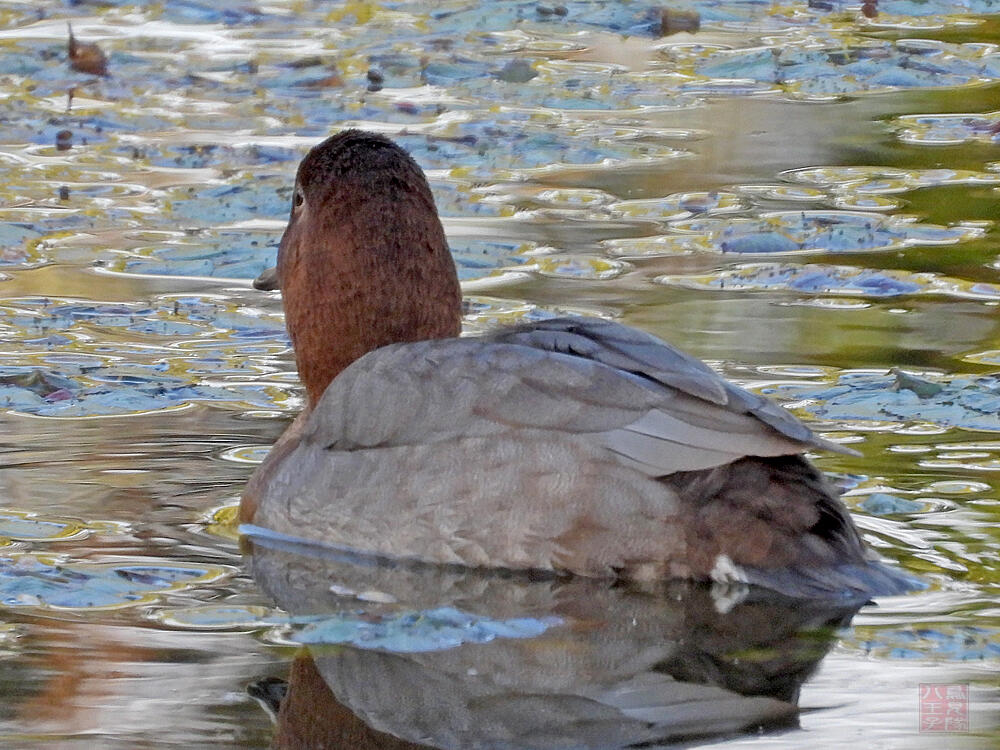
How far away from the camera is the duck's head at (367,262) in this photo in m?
6.09

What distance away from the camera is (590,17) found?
13.4 meters

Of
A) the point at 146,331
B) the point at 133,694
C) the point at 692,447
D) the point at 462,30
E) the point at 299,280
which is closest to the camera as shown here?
the point at 133,694

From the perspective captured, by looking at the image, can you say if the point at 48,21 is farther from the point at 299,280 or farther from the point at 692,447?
the point at 692,447

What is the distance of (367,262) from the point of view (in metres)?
6.12

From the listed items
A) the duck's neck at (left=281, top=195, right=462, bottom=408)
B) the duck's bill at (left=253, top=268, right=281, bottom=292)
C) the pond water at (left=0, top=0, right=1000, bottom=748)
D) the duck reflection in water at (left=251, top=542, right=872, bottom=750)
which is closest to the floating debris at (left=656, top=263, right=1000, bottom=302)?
the pond water at (left=0, top=0, right=1000, bottom=748)

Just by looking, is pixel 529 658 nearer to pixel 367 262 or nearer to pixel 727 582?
pixel 727 582

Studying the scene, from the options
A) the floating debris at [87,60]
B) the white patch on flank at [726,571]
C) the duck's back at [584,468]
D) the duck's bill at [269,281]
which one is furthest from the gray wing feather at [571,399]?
the floating debris at [87,60]

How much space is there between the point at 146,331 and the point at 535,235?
75.9 inches

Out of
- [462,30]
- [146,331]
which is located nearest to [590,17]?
[462,30]

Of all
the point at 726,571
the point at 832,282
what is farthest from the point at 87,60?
the point at 726,571

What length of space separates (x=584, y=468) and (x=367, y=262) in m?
1.24

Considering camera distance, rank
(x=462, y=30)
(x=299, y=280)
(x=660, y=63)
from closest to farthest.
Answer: (x=299, y=280) < (x=660, y=63) < (x=462, y=30)

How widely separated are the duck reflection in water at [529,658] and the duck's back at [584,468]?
0.08m

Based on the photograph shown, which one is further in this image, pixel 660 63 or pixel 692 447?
pixel 660 63
